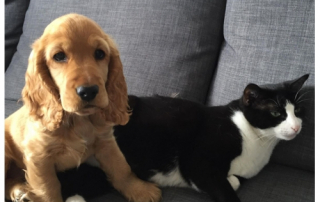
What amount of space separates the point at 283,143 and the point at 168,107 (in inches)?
20.9

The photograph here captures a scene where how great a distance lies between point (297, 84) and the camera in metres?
1.18

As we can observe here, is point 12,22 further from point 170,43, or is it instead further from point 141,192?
point 141,192

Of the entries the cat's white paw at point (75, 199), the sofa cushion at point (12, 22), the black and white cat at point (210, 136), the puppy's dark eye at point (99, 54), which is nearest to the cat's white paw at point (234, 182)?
the black and white cat at point (210, 136)

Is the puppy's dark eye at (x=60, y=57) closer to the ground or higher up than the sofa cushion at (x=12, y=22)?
higher up

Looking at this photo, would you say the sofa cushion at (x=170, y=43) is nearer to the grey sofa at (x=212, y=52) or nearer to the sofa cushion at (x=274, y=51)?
the grey sofa at (x=212, y=52)

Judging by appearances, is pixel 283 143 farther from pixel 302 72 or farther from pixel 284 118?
pixel 302 72

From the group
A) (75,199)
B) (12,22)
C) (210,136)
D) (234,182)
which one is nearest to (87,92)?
(75,199)

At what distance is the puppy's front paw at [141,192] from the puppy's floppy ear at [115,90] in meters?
0.29

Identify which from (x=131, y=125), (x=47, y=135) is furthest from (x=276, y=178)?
(x=47, y=135)

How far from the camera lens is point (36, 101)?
3.32ft

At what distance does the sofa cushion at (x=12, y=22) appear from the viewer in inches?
81.0

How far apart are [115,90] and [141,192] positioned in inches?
16.9

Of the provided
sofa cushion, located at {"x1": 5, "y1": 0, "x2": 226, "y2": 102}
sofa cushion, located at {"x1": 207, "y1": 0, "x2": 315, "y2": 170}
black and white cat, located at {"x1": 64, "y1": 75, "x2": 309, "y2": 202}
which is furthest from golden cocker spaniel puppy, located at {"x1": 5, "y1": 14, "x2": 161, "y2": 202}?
sofa cushion, located at {"x1": 207, "y1": 0, "x2": 315, "y2": 170}

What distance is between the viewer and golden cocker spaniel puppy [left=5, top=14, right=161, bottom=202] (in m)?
0.90
